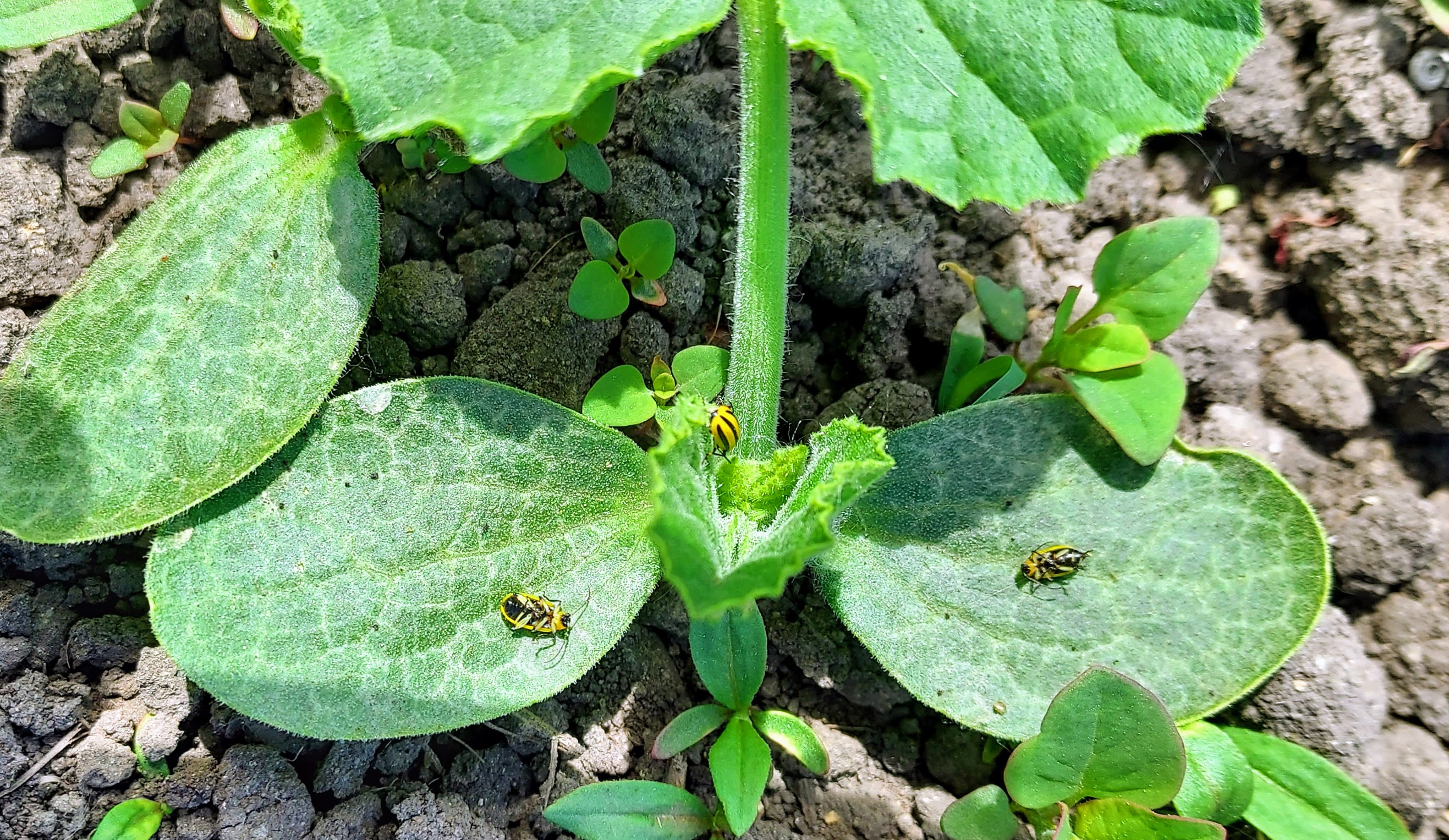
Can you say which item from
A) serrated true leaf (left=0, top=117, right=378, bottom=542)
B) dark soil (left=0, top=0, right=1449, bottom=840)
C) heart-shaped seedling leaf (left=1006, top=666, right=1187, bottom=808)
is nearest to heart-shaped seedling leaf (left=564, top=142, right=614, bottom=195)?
dark soil (left=0, top=0, right=1449, bottom=840)

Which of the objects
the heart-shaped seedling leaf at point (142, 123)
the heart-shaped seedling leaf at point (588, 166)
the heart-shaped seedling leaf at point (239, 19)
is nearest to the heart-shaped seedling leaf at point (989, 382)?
the heart-shaped seedling leaf at point (588, 166)

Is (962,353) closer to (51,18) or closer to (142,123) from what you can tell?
(142,123)

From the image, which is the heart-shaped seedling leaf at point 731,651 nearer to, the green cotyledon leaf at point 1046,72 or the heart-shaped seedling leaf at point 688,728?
the heart-shaped seedling leaf at point 688,728

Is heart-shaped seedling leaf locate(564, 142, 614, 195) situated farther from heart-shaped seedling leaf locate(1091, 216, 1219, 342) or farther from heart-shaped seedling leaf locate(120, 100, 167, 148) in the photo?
heart-shaped seedling leaf locate(1091, 216, 1219, 342)

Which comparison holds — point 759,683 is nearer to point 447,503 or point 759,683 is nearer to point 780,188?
point 447,503

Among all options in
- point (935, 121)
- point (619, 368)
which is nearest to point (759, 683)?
point (619, 368)

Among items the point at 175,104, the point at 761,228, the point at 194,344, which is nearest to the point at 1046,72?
the point at 761,228

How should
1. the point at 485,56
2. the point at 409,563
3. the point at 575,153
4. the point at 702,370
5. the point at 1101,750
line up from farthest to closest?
1. the point at 575,153
2. the point at 702,370
3. the point at 409,563
4. the point at 1101,750
5. the point at 485,56
